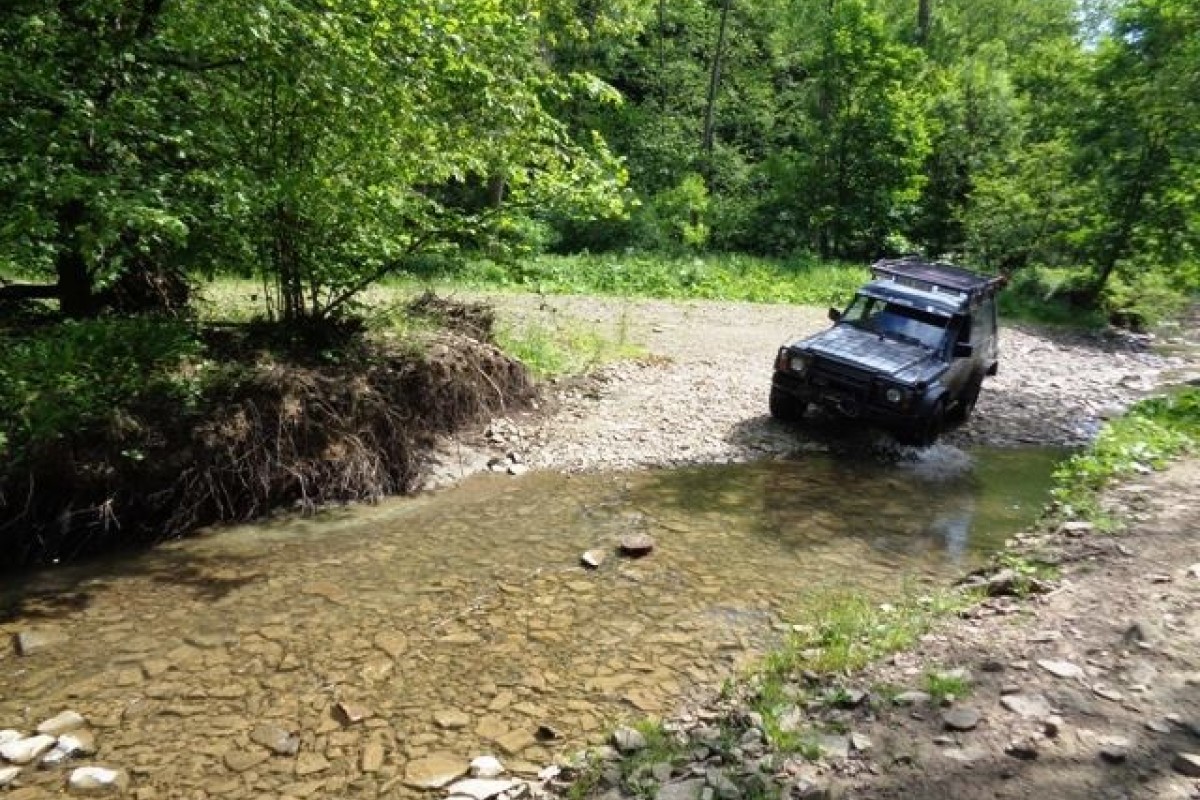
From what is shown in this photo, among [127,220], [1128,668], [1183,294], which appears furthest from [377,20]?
[1183,294]

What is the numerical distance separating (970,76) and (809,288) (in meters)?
11.1

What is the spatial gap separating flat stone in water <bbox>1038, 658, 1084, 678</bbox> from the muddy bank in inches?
250

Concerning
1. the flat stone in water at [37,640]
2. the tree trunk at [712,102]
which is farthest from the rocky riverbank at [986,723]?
the tree trunk at [712,102]

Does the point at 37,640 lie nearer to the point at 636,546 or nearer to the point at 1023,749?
the point at 636,546

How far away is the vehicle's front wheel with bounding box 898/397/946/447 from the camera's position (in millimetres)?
10055

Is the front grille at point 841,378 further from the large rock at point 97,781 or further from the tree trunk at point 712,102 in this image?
the tree trunk at point 712,102

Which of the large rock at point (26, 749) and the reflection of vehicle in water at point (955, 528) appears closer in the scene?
the large rock at point (26, 749)

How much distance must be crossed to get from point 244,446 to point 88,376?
1466 mm

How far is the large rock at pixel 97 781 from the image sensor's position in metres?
4.48

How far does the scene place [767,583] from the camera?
23.7ft

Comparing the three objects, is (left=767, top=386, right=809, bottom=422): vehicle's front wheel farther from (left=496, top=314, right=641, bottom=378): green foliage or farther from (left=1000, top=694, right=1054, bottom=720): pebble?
(left=1000, top=694, right=1054, bottom=720): pebble

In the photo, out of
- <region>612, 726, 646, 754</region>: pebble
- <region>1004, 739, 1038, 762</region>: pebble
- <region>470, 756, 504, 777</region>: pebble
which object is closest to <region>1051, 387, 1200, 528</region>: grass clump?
<region>1004, 739, 1038, 762</region>: pebble

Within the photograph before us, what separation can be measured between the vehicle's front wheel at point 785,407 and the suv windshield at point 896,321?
52.2 inches

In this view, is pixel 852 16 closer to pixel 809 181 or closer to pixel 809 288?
pixel 809 181
